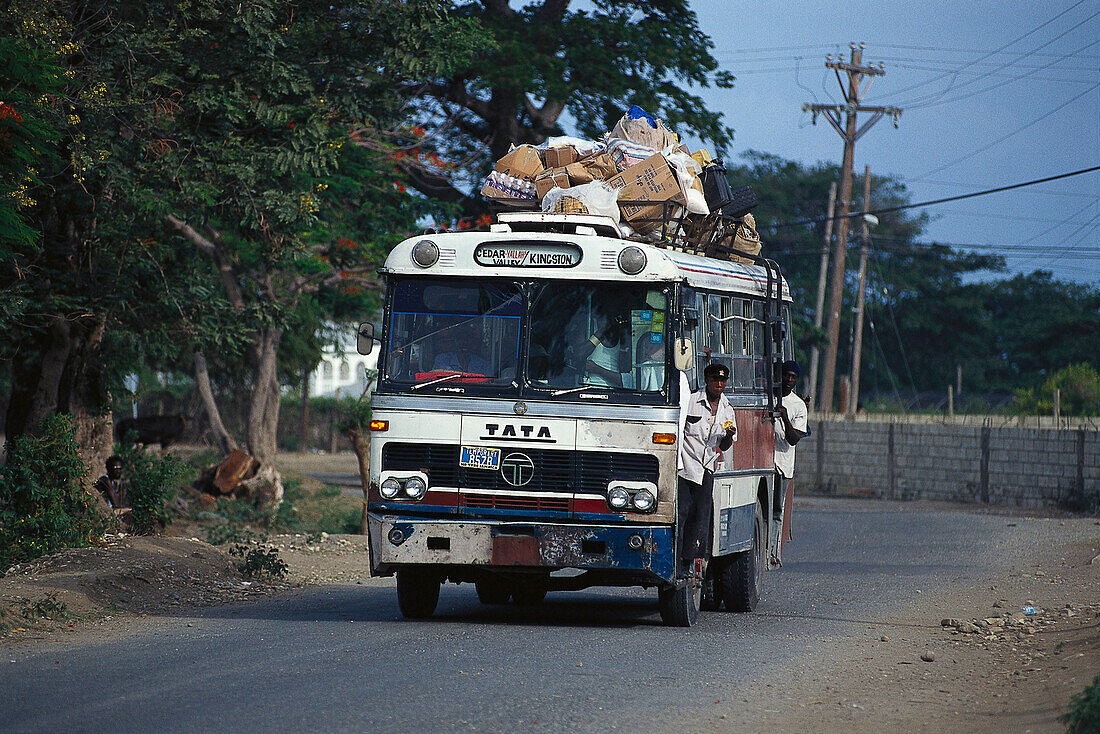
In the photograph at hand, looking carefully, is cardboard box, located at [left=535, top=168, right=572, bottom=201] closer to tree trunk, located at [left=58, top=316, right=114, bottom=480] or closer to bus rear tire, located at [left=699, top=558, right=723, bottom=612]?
bus rear tire, located at [left=699, top=558, right=723, bottom=612]

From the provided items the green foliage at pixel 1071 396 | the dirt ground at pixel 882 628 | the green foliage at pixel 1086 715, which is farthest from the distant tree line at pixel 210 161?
the green foliage at pixel 1071 396

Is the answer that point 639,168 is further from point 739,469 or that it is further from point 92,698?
point 92,698

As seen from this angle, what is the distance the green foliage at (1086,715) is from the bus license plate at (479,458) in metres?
4.80

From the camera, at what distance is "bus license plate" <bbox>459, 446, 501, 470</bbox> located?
10.7 metres

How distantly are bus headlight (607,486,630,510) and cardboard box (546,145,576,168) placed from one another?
11.5 feet

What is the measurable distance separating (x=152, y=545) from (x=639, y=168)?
25.2 feet

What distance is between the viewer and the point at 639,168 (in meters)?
12.1

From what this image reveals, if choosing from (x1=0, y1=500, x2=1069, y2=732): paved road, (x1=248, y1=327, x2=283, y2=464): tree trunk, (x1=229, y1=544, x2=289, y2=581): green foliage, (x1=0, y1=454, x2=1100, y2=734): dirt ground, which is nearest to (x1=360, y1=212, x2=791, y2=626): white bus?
(x1=0, y1=500, x2=1069, y2=732): paved road

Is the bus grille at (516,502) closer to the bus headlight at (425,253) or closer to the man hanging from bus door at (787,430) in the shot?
the bus headlight at (425,253)

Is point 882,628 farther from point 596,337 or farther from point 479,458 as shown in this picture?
point 479,458

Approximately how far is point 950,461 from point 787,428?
19204 millimetres

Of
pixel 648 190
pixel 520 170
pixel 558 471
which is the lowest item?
pixel 558 471

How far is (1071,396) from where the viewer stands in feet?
135

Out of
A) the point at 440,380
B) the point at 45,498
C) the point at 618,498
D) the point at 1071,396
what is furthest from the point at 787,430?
the point at 1071,396
